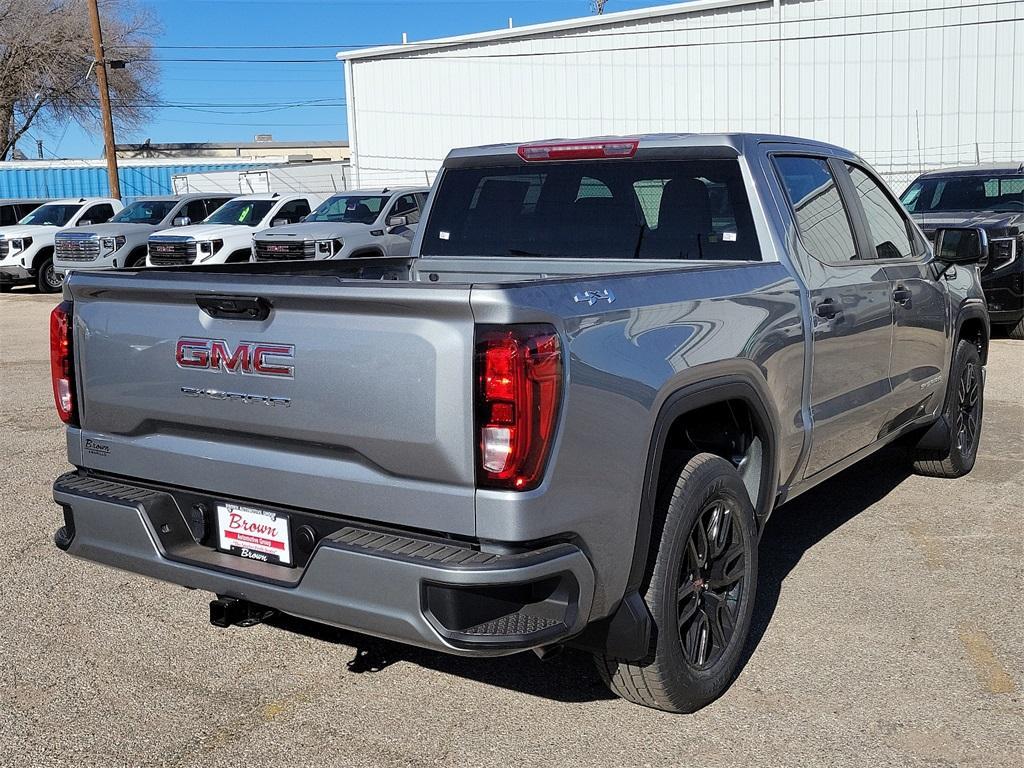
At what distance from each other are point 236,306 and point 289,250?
47.7 feet

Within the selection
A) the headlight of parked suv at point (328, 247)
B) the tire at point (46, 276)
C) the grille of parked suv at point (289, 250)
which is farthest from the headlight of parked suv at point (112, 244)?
the headlight of parked suv at point (328, 247)

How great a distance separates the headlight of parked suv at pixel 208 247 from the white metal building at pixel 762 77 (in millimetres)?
12752

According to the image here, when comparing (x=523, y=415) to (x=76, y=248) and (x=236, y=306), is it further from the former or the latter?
(x=76, y=248)

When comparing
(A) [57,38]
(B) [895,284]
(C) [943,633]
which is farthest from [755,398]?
(A) [57,38]

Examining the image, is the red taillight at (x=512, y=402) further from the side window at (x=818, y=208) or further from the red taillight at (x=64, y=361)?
the side window at (x=818, y=208)

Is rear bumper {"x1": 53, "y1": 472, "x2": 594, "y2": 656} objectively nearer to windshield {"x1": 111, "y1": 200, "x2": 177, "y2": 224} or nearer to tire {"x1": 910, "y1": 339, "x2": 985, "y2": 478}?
tire {"x1": 910, "y1": 339, "x2": 985, "y2": 478}

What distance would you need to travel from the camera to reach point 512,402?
9.84 ft

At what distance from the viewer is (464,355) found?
3.01 m

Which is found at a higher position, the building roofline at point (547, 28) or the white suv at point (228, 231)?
the building roofline at point (547, 28)

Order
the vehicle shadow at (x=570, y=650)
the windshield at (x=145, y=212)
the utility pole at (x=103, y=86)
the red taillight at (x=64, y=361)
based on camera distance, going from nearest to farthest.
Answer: the red taillight at (x=64, y=361) < the vehicle shadow at (x=570, y=650) < the windshield at (x=145, y=212) < the utility pole at (x=103, y=86)

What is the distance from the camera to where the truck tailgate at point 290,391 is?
3.06 m

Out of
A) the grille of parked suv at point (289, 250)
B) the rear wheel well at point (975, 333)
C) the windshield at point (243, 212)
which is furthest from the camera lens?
the windshield at point (243, 212)

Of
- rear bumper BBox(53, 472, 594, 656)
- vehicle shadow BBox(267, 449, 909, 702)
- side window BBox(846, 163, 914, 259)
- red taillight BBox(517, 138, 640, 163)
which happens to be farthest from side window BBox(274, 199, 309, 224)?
rear bumper BBox(53, 472, 594, 656)

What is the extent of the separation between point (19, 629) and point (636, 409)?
285 centimetres
